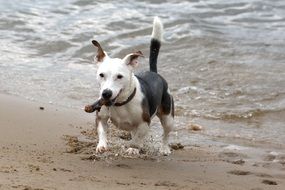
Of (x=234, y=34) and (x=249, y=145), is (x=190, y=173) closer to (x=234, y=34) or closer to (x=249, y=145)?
(x=249, y=145)

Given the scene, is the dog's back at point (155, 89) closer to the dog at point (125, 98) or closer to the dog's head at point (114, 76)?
the dog at point (125, 98)

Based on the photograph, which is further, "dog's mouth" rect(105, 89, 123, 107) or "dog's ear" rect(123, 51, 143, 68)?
"dog's ear" rect(123, 51, 143, 68)

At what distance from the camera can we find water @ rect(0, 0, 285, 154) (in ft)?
28.5

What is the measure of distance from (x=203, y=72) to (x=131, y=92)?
4981 millimetres

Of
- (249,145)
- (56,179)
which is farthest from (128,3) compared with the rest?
(56,179)

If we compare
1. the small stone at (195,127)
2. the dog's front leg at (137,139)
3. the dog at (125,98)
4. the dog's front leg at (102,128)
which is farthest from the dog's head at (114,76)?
the small stone at (195,127)

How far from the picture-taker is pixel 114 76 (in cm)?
577

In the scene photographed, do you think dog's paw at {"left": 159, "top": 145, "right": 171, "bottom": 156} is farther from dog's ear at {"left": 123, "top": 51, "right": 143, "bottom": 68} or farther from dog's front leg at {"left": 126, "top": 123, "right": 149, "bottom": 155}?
dog's ear at {"left": 123, "top": 51, "right": 143, "bottom": 68}

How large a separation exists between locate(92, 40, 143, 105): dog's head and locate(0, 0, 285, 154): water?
5.93 feet

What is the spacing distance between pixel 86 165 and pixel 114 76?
33.1 inches

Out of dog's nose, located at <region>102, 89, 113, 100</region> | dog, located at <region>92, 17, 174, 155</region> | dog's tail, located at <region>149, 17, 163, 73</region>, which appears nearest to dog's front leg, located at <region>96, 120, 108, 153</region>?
dog, located at <region>92, 17, 174, 155</region>

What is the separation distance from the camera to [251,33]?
44.4 ft

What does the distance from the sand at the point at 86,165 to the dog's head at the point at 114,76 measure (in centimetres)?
65

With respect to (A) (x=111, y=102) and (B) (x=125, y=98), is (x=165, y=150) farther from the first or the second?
(A) (x=111, y=102)
